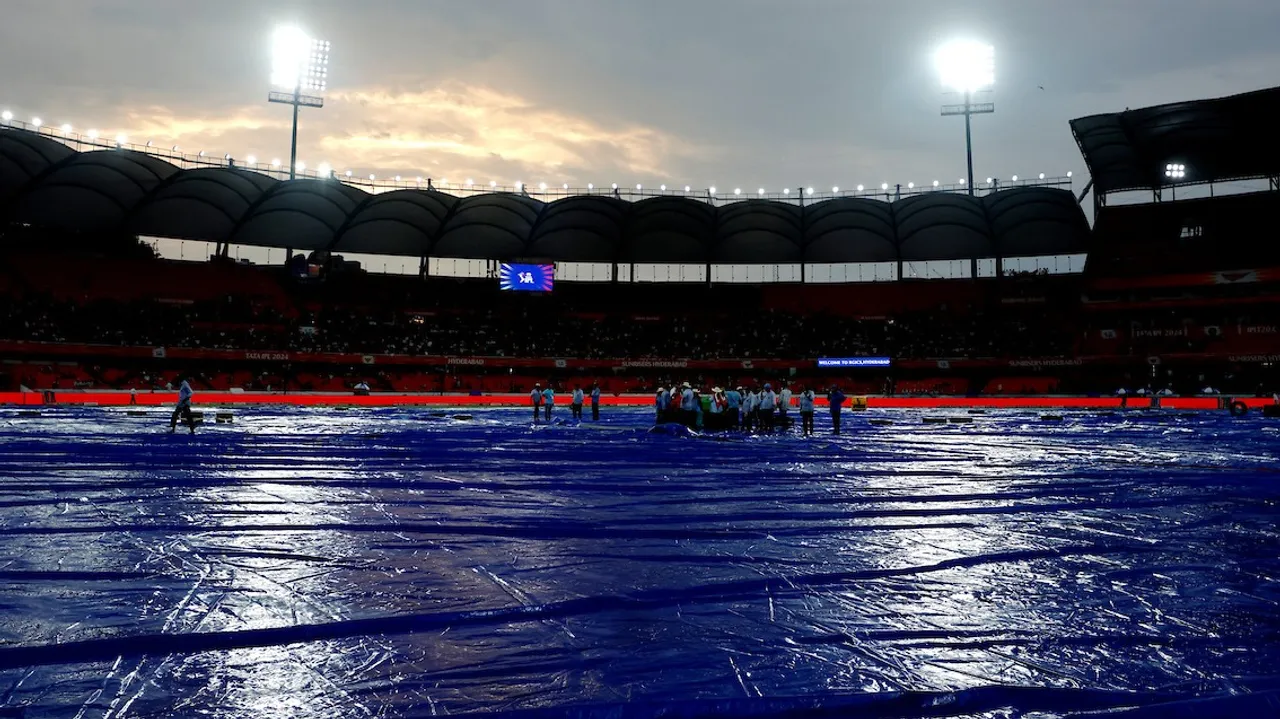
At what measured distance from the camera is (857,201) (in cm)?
7250

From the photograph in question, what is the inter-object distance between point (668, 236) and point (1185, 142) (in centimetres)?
4274

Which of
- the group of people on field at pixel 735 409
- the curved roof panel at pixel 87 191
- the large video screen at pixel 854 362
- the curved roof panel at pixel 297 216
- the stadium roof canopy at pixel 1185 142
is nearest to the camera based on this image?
the group of people on field at pixel 735 409

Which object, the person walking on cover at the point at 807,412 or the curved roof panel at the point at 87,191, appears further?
the curved roof panel at the point at 87,191

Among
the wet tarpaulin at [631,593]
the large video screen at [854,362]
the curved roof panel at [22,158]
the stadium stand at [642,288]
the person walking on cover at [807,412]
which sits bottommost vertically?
the wet tarpaulin at [631,593]

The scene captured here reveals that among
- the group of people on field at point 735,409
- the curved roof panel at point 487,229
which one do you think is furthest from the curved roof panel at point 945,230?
the group of people on field at point 735,409

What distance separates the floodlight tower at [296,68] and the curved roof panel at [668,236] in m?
30.0

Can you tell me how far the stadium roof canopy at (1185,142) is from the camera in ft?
190

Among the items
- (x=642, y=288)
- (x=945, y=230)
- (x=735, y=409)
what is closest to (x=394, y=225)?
(x=642, y=288)

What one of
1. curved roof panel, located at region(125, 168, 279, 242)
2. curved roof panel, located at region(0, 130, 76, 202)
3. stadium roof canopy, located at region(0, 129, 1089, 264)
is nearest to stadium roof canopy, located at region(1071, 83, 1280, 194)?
stadium roof canopy, located at region(0, 129, 1089, 264)

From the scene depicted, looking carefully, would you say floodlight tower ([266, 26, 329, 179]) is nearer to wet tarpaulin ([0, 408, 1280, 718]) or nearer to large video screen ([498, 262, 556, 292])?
large video screen ([498, 262, 556, 292])

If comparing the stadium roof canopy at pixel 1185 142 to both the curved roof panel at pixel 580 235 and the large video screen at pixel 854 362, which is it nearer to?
the large video screen at pixel 854 362

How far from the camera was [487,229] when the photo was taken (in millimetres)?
70750

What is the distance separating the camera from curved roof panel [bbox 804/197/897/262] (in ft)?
232

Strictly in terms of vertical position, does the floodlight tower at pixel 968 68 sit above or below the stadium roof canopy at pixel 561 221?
above
